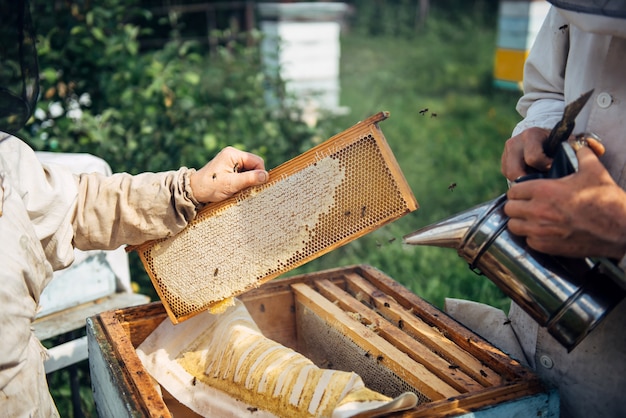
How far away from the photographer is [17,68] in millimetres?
3061

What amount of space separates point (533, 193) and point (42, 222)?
1248 millimetres

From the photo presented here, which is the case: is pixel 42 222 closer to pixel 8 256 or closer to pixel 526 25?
pixel 8 256

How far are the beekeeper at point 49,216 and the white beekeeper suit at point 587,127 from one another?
2.83ft

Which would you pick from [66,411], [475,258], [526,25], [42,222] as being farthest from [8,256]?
[526,25]

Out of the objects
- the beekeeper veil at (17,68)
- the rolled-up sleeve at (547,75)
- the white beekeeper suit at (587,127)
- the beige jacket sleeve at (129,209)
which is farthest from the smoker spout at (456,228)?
the beekeeper veil at (17,68)

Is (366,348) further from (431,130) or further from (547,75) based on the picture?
(431,130)

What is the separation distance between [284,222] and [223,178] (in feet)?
0.73

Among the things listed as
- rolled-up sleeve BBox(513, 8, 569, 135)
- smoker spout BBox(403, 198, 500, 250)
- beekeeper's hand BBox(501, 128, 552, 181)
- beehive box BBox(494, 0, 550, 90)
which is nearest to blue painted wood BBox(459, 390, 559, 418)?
smoker spout BBox(403, 198, 500, 250)

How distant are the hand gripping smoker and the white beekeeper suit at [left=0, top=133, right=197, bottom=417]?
0.87m

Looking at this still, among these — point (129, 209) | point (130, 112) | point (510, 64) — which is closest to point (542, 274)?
point (129, 209)

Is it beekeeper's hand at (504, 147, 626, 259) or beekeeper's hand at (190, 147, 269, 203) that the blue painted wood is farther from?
beekeeper's hand at (190, 147, 269, 203)

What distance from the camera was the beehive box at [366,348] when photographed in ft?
4.81

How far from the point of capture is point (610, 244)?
1.24 metres

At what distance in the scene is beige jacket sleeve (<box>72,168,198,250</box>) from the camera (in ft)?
5.94
